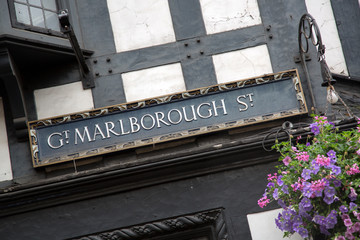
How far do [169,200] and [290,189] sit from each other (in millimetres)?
1559

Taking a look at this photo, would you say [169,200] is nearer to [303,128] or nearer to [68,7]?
[303,128]

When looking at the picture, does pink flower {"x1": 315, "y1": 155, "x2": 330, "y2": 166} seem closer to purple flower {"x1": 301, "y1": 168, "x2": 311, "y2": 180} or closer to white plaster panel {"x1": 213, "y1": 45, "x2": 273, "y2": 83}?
purple flower {"x1": 301, "y1": 168, "x2": 311, "y2": 180}

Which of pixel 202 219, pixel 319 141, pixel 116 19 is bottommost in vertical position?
pixel 202 219

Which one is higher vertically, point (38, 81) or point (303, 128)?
point (38, 81)

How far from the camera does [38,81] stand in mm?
7668

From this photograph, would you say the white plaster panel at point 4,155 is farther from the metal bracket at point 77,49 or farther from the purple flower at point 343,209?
the purple flower at point 343,209

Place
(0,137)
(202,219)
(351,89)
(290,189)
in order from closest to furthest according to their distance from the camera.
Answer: (290,189)
(202,219)
(0,137)
(351,89)

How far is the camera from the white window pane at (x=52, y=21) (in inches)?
302

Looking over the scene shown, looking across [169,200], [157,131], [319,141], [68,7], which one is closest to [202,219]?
[169,200]

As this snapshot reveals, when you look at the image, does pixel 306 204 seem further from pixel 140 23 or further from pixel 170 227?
pixel 140 23

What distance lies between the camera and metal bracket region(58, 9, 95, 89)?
6.89m

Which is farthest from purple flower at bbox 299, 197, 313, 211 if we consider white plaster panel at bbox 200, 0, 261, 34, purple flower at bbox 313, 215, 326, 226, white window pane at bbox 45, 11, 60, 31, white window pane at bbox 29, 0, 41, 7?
white window pane at bbox 29, 0, 41, 7

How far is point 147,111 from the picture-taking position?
742cm

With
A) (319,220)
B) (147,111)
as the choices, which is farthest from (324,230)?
(147,111)
